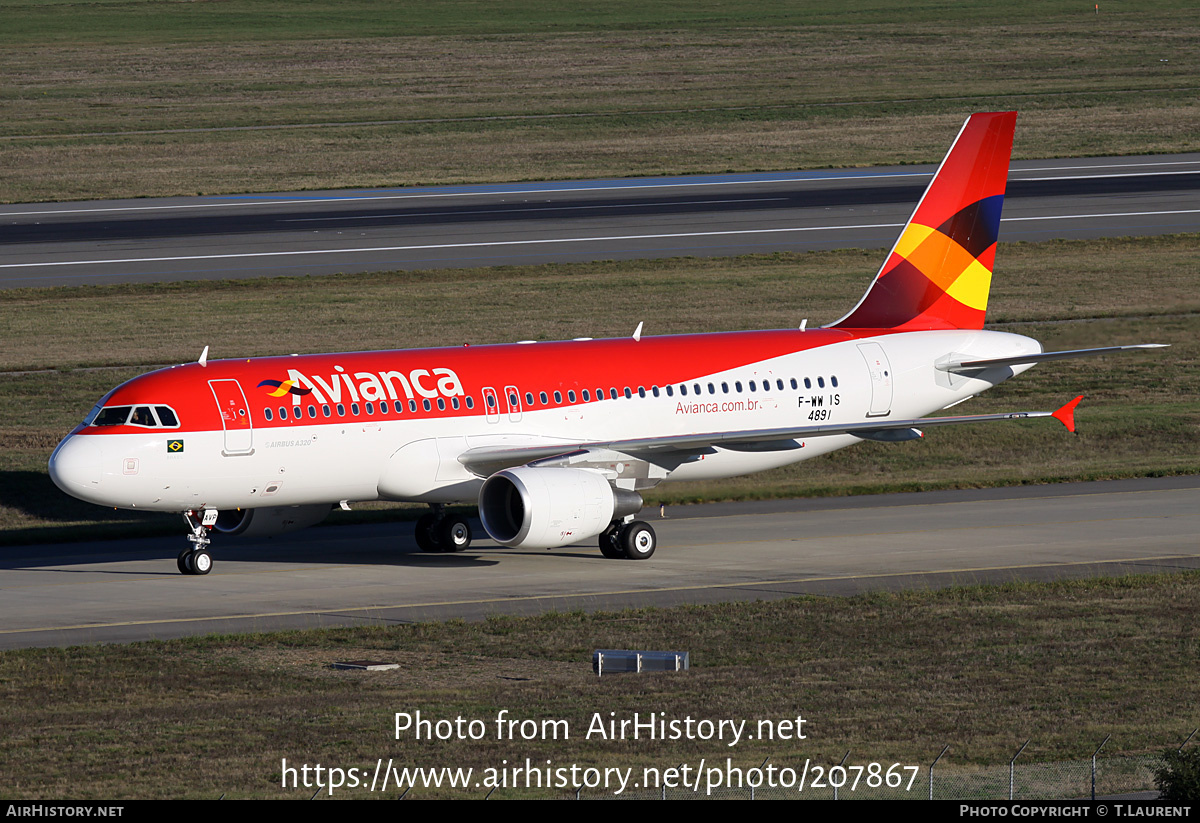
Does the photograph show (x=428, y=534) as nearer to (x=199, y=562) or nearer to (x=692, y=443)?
(x=199, y=562)

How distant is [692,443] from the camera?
119 ft

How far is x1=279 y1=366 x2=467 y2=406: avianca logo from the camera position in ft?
115

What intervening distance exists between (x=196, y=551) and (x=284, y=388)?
364 centimetres

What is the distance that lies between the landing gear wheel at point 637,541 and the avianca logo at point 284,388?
6.90 m

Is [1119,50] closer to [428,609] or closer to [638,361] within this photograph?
[638,361]

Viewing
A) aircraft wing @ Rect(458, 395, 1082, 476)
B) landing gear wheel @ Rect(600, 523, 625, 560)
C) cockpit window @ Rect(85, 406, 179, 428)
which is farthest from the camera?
landing gear wheel @ Rect(600, 523, 625, 560)

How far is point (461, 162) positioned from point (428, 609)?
67.3m

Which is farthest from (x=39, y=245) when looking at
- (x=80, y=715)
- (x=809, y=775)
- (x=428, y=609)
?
(x=809, y=775)

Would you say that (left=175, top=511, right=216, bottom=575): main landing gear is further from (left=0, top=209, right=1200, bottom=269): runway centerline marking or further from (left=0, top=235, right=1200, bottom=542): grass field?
(left=0, top=209, right=1200, bottom=269): runway centerline marking

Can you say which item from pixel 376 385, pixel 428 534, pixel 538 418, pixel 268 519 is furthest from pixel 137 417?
pixel 538 418

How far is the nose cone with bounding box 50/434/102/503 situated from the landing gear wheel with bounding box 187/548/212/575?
2.48 meters

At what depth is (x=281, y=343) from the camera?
5878 cm

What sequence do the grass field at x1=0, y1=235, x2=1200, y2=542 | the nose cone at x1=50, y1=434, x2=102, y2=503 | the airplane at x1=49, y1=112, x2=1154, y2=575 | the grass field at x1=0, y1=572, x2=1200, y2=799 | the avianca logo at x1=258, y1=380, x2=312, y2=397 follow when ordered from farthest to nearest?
the grass field at x1=0, y1=235, x2=1200, y2=542 → the avianca logo at x1=258, y1=380, x2=312, y2=397 → the airplane at x1=49, y1=112, x2=1154, y2=575 → the nose cone at x1=50, y1=434, x2=102, y2=503 → the grass field at x1=0, y1=572, x2=1200, y2=799

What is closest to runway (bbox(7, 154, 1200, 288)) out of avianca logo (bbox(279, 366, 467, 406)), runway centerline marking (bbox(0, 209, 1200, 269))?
runway centerline marking (bbox(0, 209, 1200, 269))
